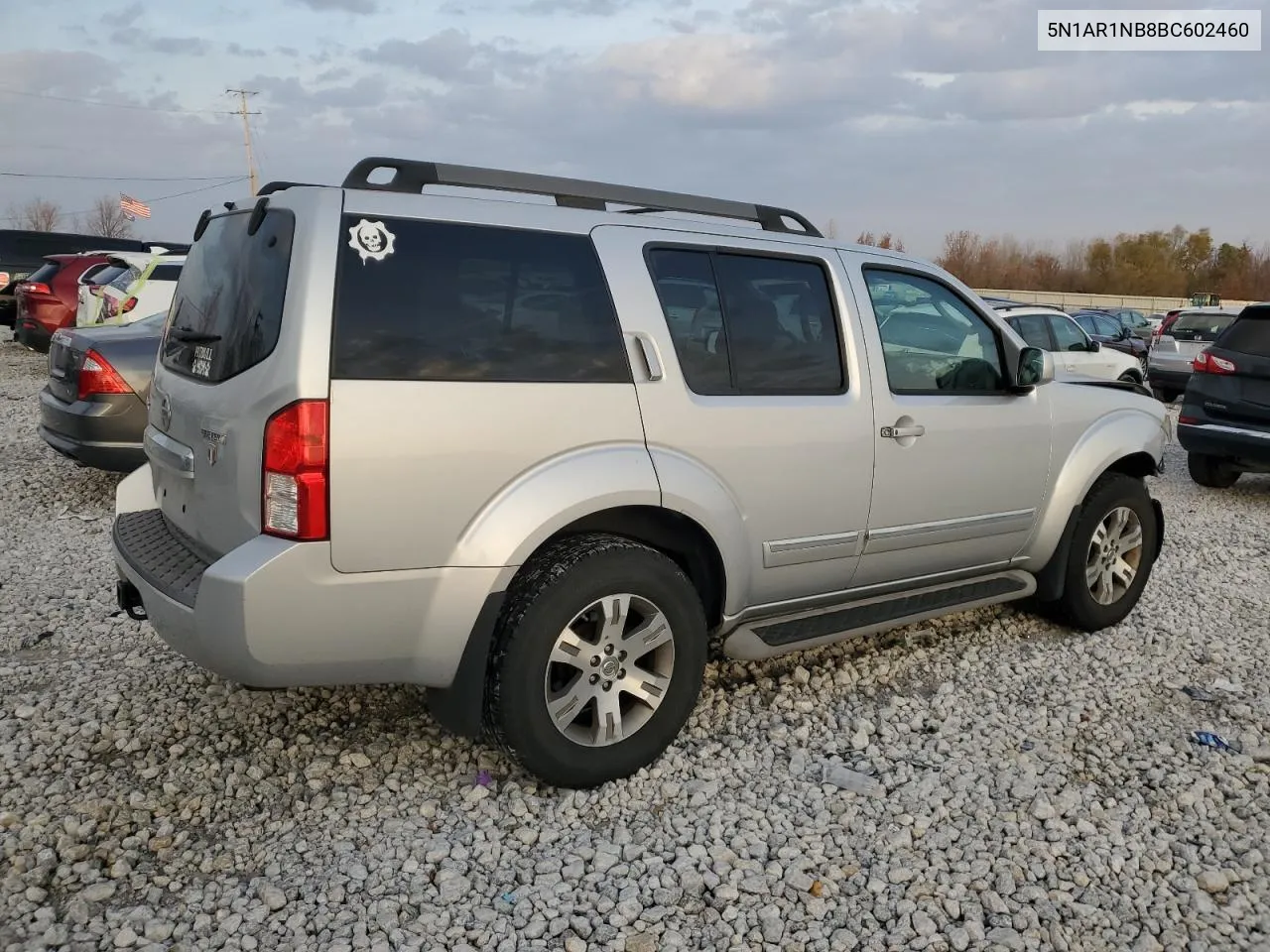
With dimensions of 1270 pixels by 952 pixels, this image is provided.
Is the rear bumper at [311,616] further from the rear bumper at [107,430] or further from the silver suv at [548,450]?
the rear bumper at [107,430]

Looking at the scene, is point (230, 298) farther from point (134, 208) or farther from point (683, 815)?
point (134, 208)

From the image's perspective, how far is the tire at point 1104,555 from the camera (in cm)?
486

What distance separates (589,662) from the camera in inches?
129

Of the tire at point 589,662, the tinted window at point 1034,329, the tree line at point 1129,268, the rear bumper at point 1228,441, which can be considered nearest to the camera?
the tire at point 589,662

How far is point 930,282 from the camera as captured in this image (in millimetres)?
4348

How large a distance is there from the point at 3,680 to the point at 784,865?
3.25 m

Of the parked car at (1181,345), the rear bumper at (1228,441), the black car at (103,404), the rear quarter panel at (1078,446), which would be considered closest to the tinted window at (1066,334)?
the parked car at (1181,345)

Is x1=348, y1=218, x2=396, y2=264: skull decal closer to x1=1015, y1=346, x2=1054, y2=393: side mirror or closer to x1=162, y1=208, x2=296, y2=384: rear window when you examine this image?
x1=162, y1=208, x2=296, y2=384: rear window

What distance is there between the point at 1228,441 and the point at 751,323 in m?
6.78

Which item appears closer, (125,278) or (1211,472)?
(1211,472)

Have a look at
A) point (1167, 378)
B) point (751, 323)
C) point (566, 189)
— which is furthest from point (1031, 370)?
point (1167, 378)

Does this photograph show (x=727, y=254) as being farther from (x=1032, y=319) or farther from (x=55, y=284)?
(x=55, y=284)

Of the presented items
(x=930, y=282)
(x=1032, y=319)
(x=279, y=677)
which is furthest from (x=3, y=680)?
(x=1032, y=319)

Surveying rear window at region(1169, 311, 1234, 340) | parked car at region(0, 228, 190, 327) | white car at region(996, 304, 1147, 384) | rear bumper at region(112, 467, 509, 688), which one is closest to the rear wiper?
rear bumper at region(112, 467, 509, 688)
